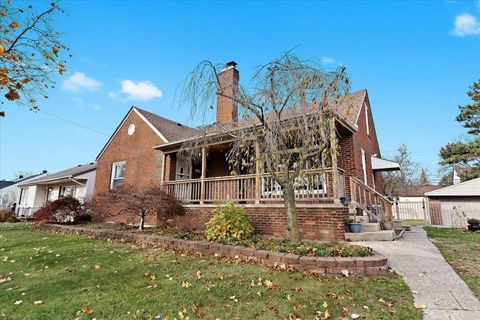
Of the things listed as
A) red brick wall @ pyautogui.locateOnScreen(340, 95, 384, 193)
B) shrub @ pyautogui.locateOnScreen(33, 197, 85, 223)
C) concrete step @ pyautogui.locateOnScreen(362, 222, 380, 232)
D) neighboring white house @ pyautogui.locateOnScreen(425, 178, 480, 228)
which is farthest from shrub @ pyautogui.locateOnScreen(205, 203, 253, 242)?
neighboring white house @ pyautogui.locateOnScreen(425, 178, 480, 228)

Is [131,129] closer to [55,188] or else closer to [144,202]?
[144,202]

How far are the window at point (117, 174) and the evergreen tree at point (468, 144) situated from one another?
2712 cm

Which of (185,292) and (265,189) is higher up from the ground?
(265,189)

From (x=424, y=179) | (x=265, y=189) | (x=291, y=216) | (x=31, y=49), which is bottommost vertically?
(x=291, y=216)

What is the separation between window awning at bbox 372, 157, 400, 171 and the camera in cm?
1180

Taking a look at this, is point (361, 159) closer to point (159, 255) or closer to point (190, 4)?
point (159, 255)

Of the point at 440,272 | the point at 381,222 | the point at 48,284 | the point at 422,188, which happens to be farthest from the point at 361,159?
the point at 422,188

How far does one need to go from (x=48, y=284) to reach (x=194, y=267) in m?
2.52

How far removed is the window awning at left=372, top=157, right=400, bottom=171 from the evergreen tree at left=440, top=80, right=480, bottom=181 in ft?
52.1

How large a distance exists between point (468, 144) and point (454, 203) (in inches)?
326

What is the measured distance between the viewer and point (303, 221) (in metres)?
7.29

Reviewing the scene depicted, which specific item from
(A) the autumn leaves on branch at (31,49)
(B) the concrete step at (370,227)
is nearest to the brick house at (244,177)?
(B) the concrete step at (370,227)

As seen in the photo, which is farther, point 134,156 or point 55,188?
point 55,188

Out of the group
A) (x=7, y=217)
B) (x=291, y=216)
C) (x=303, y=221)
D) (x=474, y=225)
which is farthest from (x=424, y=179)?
(x=7, y=217)
